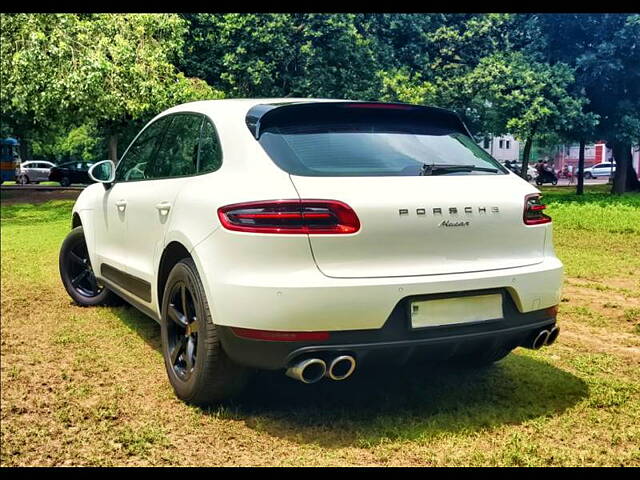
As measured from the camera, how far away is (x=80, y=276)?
6.66m

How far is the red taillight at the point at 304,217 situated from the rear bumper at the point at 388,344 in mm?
468

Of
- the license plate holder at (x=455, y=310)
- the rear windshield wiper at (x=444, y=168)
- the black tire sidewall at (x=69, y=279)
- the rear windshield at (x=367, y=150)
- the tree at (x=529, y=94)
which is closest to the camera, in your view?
the license plate holder at (x=455, y=310)

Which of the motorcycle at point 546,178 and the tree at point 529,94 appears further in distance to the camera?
the motorcycle at point 546,178

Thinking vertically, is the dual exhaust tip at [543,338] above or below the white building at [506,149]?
above

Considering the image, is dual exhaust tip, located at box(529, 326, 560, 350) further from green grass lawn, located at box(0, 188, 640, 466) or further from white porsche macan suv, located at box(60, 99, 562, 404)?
green grass lawn, located at box(0, 188, 640, 466)

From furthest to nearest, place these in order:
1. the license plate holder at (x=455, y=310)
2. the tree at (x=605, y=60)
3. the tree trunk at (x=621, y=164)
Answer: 1. the tree trunk at (x=621, y=164)
2. the tree at (x=605, y=60)
3. the license plate holder at (x=455, y=310)

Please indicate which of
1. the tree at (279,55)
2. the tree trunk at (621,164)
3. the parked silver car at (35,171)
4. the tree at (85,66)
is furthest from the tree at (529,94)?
the parked silver car at (35,171)

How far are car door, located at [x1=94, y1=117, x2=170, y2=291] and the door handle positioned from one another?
2.24 feet

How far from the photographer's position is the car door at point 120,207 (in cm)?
516

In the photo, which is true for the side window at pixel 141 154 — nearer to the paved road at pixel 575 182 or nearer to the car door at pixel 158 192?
the car door at pixel 158 192

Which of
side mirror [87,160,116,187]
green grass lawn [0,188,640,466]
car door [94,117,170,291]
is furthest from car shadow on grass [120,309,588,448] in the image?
side mirror [87,160,116,187]

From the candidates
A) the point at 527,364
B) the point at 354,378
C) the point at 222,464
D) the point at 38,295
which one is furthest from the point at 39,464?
the point at 38,295

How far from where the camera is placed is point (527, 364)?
4785 mm

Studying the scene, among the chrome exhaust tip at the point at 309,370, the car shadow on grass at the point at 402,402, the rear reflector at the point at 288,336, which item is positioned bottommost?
the car shadow on grass at the point at 402,402
